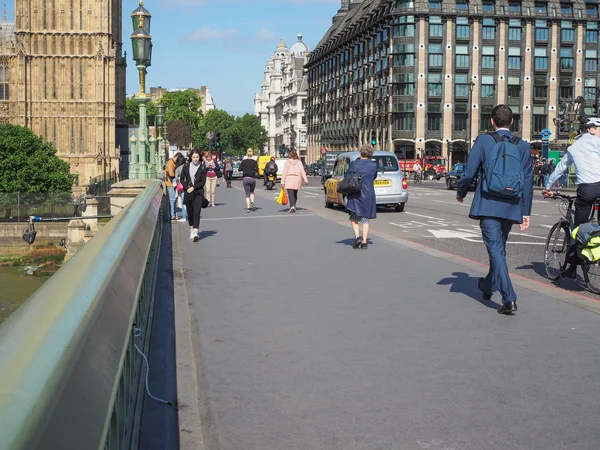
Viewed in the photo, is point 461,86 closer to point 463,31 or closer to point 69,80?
point 463,31

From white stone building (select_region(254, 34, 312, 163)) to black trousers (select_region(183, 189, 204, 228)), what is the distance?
128 metres

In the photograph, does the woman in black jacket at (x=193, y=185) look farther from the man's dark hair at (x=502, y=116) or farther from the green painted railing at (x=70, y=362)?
the green painted railing at (x=70, y=362)

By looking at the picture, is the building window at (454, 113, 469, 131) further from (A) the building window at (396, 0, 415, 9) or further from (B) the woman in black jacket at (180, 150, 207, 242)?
(B) the woman in black jacket at (180, 150, 207, 242)

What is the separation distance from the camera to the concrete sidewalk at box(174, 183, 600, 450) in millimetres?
4547

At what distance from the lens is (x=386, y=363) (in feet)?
19.8

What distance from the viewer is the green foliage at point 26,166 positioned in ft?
221

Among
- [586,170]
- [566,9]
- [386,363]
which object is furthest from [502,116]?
[566,9]

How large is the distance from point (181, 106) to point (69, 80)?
8018 cm

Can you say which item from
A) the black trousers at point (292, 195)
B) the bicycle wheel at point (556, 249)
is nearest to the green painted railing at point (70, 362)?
the bicycle wheel at point (556, 249)

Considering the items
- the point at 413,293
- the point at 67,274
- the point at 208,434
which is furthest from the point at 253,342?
the point at 67,274

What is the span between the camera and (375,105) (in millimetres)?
101500

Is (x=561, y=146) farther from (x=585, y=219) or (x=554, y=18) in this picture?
(x=585, y=219)

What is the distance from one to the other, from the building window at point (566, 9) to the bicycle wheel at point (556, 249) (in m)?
91.8

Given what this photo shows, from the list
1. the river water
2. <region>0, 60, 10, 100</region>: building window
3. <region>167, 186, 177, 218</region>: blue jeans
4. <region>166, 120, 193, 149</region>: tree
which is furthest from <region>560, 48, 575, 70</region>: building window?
<region>167, 186, 177, 218</region>: blue jeans
